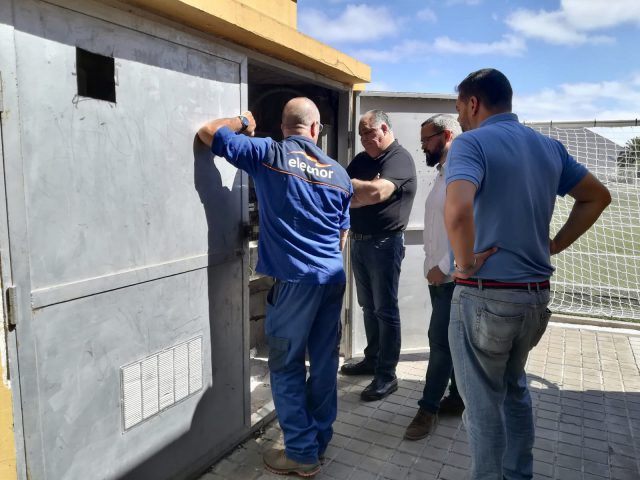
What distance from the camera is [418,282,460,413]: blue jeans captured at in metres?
3.01

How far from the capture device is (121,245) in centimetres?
205

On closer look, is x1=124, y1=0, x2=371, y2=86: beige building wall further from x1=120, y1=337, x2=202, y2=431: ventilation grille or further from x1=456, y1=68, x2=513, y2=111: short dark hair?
x1=120, y1=337, x2=202, y2=431: ventilation grille

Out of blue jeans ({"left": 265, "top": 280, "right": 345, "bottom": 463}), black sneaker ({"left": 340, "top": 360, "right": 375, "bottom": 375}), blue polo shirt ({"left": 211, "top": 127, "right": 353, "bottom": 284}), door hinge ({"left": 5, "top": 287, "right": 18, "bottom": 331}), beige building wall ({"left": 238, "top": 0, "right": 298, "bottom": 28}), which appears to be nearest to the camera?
door hinge ({"left": 5, "top": 287, "right": 18, "bottom": 331})

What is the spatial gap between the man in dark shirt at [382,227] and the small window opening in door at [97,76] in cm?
180

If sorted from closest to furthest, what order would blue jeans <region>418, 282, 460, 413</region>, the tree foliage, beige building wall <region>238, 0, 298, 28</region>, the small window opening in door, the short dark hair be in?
1. the small window opening in door
2. the short dark hair
3. blue jeans <region>418, 282, 460, 413</region>
4. beige building wall <region>238, 0, 298, 28</region>
5. the tree foliage

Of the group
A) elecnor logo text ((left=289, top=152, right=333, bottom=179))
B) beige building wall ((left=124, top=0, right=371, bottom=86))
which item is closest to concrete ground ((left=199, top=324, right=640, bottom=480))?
elecnor logo text ((left=289, top=152, right=333, bottom=179))

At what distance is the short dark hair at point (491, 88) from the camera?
2.12 m

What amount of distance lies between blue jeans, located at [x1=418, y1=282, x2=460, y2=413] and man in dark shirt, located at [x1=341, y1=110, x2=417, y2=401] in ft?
1.55

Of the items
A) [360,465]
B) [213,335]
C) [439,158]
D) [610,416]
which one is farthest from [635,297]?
[213,335]

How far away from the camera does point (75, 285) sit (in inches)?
72.9

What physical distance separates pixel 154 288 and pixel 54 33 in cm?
112

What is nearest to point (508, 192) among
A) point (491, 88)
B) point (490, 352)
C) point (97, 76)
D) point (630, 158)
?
point (491, 88)

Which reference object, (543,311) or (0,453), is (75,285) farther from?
(543,311)

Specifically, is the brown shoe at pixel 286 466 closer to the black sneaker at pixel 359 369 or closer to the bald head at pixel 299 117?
the black sneaker at pixel 359 369
